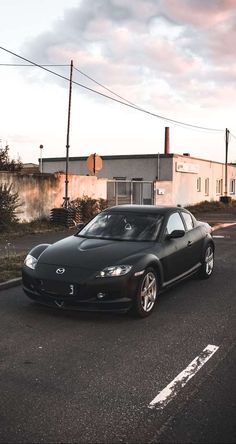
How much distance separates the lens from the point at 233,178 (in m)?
46.8

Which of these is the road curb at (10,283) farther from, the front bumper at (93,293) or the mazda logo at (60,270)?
the mazda logo at (60,270)

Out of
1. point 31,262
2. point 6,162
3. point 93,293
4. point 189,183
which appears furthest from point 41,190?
point 189,183

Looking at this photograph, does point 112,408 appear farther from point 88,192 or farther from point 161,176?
point 161,176

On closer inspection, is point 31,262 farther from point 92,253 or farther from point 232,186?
point 232,186

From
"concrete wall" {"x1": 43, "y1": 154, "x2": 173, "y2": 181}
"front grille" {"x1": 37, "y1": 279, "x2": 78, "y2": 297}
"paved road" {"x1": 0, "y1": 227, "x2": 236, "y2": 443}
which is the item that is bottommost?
Result: "paved road" {"x1": 0, "y1": 227, "x2": 236, "y2": 443}

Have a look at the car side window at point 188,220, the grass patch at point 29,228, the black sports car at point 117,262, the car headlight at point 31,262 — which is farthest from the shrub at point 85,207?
the car headlight at point 31,262

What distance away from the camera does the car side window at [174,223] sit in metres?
7.69

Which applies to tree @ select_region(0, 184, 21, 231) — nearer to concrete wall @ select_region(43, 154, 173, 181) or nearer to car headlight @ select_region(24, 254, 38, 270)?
car headlight @ select_region(24, 254, 38, 270)

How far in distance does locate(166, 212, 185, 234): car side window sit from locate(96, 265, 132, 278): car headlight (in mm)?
1587

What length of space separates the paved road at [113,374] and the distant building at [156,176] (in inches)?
766

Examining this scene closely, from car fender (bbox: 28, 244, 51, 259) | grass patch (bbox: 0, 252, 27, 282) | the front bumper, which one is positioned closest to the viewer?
the front bumper

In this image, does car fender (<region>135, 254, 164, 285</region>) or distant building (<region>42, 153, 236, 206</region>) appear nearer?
car fender (<region>135, 254, 164, 285</region>)

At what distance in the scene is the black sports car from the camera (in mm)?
6051

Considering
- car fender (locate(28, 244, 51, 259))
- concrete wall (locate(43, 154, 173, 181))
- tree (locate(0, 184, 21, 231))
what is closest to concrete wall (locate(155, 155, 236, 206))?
concrete wall (locate(43, 154, 173, 181))
